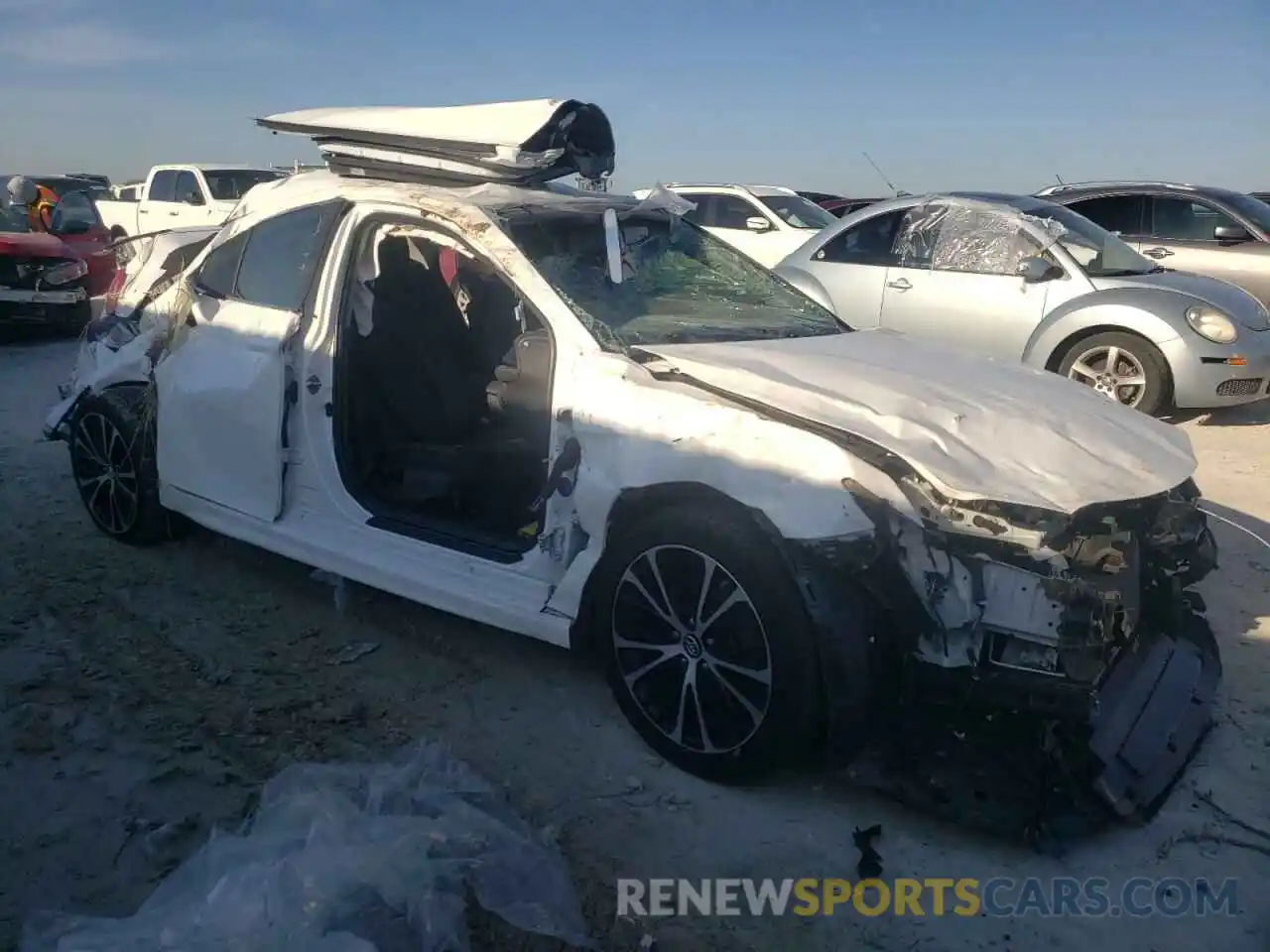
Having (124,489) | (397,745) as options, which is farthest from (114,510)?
(397,745)

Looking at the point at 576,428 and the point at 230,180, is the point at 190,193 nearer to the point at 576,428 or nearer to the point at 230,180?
the point at 230,180

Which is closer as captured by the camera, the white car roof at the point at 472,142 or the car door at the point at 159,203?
the white car roof at the point at 472,142

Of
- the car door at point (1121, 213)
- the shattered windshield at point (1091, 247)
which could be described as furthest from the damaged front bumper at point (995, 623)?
the car door at point (1121, 213)

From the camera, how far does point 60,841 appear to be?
9.76 ft

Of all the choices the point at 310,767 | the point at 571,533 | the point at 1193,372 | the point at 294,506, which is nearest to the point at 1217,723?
the point at 571,533

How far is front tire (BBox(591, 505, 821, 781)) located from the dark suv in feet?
26.8

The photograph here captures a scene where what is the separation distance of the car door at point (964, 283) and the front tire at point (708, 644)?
5.21 m

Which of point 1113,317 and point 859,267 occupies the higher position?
point 859,267

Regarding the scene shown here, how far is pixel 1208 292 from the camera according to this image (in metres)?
7.79

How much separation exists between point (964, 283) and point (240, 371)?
223 inches

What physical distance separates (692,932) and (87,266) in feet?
38.0

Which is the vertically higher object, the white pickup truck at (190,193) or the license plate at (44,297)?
the white pickup truck at (190,193)

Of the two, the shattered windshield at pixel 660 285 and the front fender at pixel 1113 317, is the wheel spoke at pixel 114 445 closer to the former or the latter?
the shattered windshield at pixel 660 285

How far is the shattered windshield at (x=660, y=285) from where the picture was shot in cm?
375
